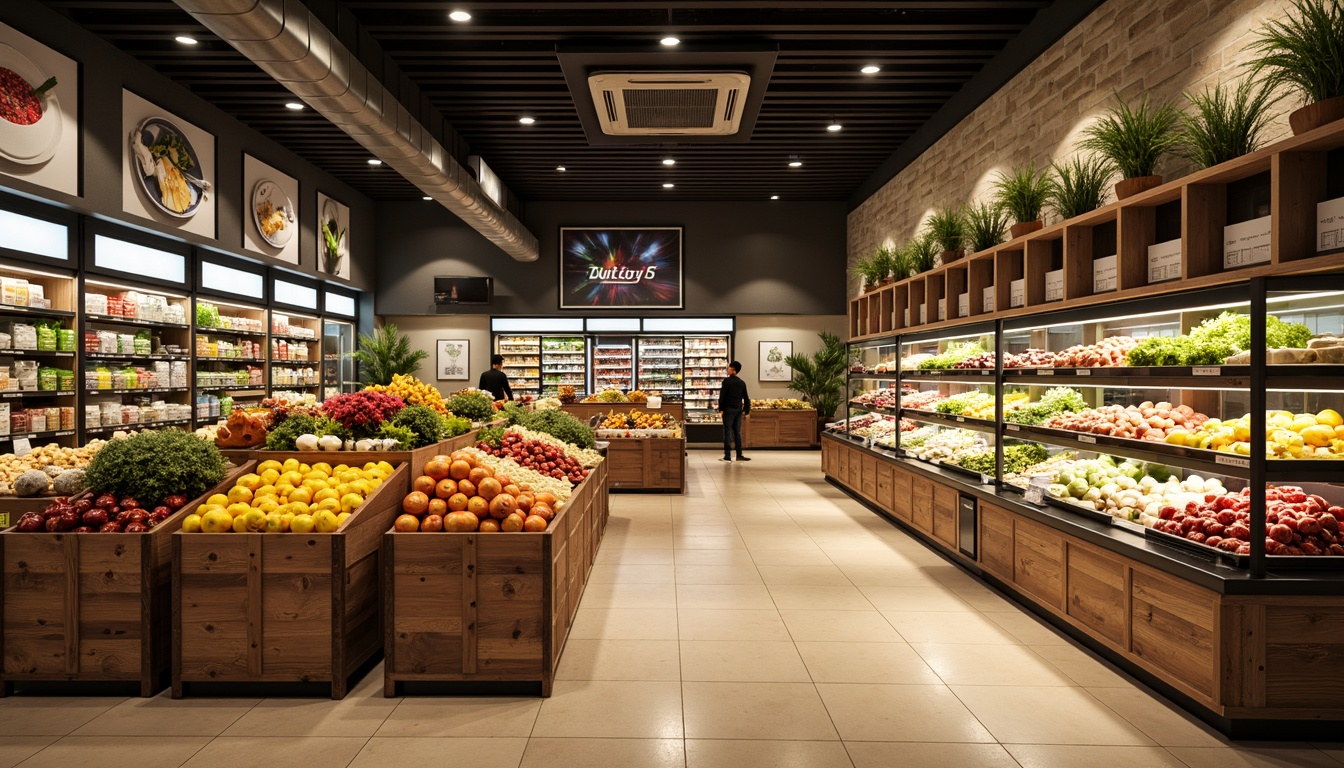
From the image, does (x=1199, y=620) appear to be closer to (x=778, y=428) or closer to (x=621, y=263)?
(x=778, y=428)

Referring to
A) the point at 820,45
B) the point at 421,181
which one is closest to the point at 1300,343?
the point at 820,45

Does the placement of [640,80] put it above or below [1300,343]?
above

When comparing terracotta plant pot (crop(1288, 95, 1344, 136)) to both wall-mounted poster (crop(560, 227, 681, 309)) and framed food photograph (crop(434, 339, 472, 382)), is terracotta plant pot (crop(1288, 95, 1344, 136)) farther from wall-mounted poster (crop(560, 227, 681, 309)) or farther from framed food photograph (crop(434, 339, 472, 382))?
framed food photograph (crop(434, 339, 472, 382))

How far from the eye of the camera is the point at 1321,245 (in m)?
2.93

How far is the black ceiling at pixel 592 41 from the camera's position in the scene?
622 cm

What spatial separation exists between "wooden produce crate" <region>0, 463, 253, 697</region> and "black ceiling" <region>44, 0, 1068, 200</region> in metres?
4.09

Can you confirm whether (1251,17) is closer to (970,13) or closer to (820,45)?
(970,13)

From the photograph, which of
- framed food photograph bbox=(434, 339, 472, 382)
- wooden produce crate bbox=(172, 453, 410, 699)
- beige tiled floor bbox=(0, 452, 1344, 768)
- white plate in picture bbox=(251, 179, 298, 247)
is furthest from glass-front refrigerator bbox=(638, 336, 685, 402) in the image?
wooden produce crate bbox=(172, 453, 410, 699)

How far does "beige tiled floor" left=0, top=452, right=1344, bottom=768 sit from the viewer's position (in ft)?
9.20

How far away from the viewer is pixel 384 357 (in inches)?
514

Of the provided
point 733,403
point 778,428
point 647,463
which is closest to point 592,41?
point 647,463

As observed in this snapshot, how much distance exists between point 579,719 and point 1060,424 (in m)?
3.42

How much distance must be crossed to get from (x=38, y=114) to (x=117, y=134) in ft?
3.32

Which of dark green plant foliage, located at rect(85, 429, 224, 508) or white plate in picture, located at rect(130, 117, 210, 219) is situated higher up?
white plate in picture, located at rect(130, 117, 210, 219)
